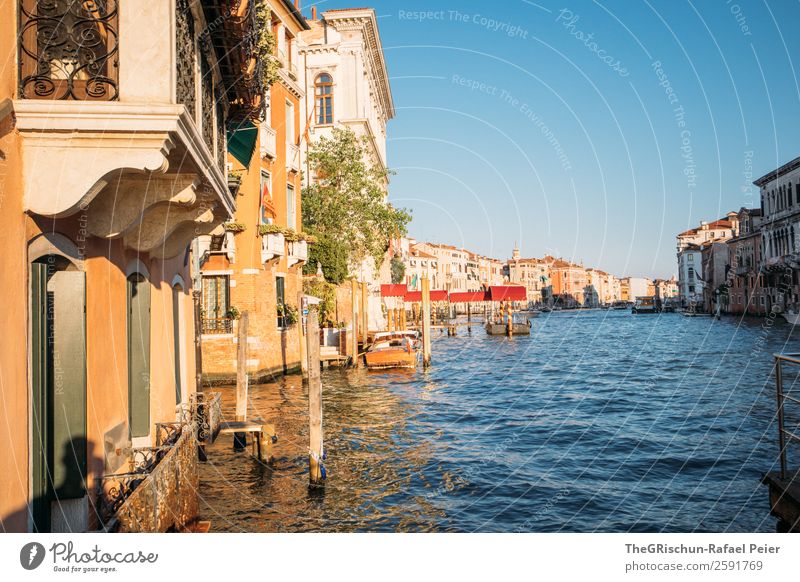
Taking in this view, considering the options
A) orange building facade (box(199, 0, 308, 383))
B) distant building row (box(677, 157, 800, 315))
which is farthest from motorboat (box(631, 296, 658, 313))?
orange building facade (box(199, 0, 308, 383))

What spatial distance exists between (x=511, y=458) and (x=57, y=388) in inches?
351

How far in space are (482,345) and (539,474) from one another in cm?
3225

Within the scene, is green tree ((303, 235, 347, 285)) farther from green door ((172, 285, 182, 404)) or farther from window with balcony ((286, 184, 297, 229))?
green door ((172, 285, 182, 404))

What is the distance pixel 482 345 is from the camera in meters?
43.3

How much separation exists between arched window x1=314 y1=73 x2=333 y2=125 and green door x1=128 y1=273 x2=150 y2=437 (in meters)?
36.6

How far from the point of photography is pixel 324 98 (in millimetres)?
43000

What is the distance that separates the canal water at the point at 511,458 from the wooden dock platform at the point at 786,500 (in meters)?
1.99

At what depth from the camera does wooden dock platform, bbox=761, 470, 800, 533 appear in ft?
18.6

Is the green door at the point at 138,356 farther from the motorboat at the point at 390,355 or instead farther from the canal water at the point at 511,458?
the motorboat at the point at 390,355

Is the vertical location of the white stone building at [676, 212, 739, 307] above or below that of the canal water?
above

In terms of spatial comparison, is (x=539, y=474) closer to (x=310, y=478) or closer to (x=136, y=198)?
(x=310, y=478)

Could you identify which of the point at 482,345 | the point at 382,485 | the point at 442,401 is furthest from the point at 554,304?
the point at 382,485
